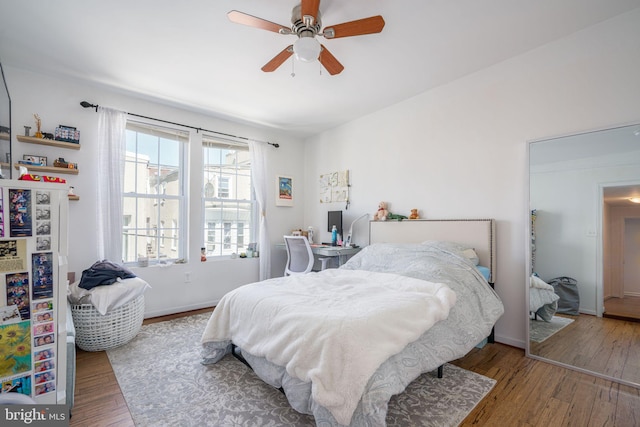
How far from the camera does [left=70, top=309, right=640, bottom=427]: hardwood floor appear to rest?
165 cm

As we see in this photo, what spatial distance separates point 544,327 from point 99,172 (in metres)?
4.63

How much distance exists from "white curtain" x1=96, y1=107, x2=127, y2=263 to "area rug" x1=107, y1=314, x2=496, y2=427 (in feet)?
3.77

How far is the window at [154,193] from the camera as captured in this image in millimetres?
3461

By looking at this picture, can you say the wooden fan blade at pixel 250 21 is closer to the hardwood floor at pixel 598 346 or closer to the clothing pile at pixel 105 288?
the clothing pile at pixel 105 288

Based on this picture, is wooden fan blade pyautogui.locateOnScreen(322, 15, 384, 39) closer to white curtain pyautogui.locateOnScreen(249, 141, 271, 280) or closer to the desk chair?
the desk chair

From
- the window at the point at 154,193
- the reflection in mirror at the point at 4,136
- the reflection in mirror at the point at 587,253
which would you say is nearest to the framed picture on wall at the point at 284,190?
the window at the point at 154,193

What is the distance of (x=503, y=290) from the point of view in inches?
108

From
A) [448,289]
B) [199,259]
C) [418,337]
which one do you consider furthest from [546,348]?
[199,259]

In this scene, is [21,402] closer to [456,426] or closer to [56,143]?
[456,426]

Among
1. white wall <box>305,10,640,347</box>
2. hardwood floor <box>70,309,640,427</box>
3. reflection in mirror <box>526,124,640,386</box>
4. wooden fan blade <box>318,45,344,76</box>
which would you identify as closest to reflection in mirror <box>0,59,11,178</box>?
hardwood floor <box>70,309,640,427</box>

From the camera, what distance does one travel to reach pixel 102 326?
2.48 metres

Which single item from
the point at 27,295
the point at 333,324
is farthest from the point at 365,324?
the point at 27,295

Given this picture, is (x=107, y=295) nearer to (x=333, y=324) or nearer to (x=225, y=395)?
(x=225, y=395)

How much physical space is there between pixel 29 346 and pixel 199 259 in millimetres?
2652
